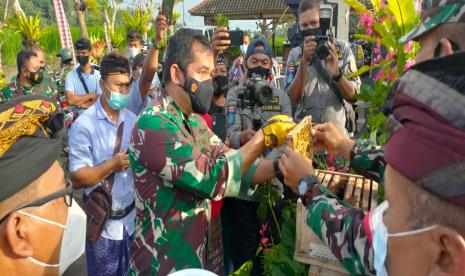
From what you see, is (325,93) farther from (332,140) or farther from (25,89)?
(25,89)

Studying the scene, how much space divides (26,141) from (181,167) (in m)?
0.76

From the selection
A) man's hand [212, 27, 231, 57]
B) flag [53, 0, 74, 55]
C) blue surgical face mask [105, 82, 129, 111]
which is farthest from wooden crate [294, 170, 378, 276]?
flag [53, 0, 74, 55]

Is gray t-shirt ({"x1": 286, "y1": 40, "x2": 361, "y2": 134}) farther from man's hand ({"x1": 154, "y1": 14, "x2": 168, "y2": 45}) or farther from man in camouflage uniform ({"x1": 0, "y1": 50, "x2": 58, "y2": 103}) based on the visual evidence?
man in camouflage uniform ({"x1": 0, "y1": 50, "x2": 58, "y2": 103})

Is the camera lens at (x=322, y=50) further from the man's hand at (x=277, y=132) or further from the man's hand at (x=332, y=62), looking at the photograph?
the man's hand at (x=277, y=132)

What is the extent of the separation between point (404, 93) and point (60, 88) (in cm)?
897

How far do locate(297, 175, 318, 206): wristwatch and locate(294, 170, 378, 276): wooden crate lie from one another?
0.16 meters

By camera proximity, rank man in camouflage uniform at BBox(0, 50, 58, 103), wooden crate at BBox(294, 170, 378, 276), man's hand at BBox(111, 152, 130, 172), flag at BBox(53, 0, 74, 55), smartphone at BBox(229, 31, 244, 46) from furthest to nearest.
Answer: flag at BBox(53, 0, 74, 55), man in camouflage uniform at BBox(0, 50, 58, 103), smartphone at BBox(229, 31, 244, 46), man's hand at BBox(111, 152, 130, 172), wooden crate at BBox(294, 170, 378, 276)

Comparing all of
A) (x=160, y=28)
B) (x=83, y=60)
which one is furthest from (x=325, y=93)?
(x=83, y=60)

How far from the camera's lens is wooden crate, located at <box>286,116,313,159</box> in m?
1.87

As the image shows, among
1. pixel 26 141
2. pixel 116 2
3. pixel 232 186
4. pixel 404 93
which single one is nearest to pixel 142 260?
pixel 232 186

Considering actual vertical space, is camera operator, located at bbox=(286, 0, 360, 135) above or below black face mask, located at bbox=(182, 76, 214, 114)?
below

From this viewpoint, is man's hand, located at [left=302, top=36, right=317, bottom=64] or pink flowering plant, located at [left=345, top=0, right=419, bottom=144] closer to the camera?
pink flowering plant, located at [left=345, top=0, right=419, bottom=144]

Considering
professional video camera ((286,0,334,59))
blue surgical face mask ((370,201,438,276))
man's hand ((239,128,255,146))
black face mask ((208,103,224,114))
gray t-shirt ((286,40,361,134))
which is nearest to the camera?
blue surgical face mask ((370,201,438,276))

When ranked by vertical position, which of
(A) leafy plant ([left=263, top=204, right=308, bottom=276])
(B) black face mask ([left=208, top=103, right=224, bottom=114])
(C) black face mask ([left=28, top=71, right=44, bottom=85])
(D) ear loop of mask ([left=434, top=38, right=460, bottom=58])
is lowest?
(A) leafy plant ([left=263, top=204, right=308, bottom=276])
